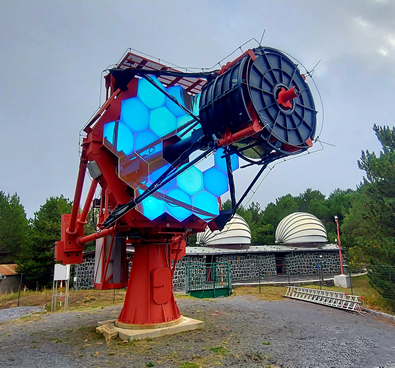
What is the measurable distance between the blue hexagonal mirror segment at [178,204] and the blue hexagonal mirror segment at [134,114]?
2.49 m

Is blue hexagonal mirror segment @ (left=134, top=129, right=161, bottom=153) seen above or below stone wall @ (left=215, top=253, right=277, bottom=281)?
above

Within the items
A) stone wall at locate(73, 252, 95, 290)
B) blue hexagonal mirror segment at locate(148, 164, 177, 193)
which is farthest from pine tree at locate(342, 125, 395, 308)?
stone wall at locate(73, 252, 95, 290)

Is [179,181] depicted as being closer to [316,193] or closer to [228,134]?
[228,134]

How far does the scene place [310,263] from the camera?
121 ft

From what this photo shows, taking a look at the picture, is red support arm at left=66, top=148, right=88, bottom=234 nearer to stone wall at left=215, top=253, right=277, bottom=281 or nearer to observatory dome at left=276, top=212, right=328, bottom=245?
stone wall at left=215, top=253, right=277, bottom=281

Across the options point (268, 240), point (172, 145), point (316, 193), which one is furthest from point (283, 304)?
point (316, 193)

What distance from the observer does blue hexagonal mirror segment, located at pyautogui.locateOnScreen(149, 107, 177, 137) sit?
11.0m

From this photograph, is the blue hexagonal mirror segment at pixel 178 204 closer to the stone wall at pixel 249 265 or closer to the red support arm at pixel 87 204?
the red support arm at pixel 87 204

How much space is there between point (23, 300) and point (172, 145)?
67.3ft

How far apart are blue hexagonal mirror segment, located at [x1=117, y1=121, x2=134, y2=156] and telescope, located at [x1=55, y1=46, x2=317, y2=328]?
0.03 metres

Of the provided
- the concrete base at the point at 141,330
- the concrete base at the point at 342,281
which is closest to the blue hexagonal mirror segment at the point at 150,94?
the concrete base at the point at 141,330

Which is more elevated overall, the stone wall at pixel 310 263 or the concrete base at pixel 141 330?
the stone wall at pixel 310 263

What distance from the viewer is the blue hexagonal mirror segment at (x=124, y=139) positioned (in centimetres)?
964

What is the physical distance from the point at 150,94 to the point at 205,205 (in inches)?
174
